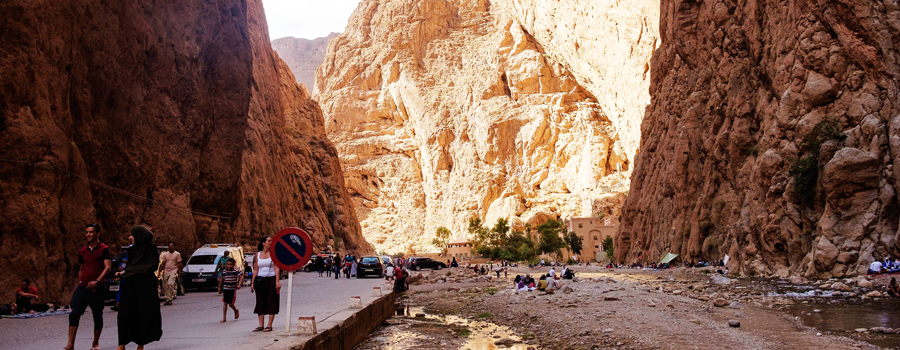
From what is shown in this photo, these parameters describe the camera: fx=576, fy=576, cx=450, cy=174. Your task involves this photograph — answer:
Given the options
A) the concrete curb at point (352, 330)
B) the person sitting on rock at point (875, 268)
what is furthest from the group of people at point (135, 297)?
the person sitting on rock at point (875, 268)

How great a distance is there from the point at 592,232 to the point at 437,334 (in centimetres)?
6998

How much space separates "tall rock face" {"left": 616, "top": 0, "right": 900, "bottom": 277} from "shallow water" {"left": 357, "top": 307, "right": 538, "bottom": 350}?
15.1 metres

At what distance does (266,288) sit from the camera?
9148 millimetres

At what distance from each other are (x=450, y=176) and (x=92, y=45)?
10129 centimetres

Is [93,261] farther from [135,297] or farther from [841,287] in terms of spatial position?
[841,287]

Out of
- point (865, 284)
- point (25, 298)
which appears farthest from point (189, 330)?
point (865, 284)

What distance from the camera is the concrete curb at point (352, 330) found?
8.38 metres

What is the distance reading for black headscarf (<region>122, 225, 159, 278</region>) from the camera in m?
6.87

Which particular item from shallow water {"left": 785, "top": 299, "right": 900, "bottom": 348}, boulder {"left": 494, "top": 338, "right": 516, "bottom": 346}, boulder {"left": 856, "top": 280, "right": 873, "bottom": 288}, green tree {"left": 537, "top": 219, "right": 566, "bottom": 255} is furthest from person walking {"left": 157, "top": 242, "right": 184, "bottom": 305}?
green tree {"left": 537, "top": 219, "right": 566, "bottom": 255}

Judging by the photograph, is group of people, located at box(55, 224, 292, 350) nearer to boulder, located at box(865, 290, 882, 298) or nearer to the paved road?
the paved road

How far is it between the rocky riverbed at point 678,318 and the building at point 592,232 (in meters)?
57.2

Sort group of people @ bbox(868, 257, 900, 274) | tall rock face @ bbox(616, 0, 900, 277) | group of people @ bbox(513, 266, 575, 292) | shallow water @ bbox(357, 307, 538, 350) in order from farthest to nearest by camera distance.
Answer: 1. group of people @ bbox(513, 266, 575, 292)
2. tall rock face @ bbox(616, 0, 900, 277)
3. group of people @ bbox(868, 257, 900, 274)
4. shallow water @ bbox(357, 307, 538, 350)

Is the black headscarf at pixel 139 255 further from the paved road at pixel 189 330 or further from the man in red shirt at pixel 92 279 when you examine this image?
the paved road at pixel 189 330

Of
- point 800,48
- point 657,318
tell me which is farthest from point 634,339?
point 800,48
